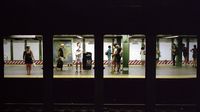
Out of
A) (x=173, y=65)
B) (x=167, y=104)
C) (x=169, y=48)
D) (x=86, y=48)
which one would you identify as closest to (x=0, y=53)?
(x=167, y=104)

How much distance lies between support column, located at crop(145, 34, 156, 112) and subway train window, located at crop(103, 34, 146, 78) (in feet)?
18.0

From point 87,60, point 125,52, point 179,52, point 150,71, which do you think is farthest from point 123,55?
point 150,71

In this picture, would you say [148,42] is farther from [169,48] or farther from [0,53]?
[169,48]

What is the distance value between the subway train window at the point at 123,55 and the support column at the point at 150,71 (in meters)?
5.48

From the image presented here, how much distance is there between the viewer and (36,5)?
4.79m

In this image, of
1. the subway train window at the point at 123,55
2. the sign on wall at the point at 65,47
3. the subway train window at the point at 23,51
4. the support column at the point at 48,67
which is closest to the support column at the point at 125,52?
the subway train window at the point at 123,55

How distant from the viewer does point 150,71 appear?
4680mm

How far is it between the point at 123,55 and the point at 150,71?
8.54 meters

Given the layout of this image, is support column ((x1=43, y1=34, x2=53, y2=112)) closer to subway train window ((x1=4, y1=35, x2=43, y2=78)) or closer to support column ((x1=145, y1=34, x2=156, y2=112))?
support column ((x1=145, y1=34, x2=156, y2=112))

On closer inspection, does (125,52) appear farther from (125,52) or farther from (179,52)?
(179,52)

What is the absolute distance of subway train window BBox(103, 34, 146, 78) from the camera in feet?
41.3

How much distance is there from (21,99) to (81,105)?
1605mm

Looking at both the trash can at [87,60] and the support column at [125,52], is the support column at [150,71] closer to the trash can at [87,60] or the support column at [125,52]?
the support column at [125,52]

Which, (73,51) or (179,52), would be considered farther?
(179,52)
